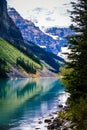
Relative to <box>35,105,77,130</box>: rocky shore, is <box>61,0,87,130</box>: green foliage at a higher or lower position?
higher

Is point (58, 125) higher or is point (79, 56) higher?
point (79, 56)

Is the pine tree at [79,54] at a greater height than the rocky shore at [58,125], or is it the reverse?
the pine tree at [79,54]

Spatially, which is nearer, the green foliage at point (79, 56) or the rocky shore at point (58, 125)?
the green foliage at point (79, 56)

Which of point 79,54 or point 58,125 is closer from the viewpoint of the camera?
point 79,54

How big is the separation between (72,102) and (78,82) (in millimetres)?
2517

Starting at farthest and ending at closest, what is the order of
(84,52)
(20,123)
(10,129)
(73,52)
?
(20,123)
(10,129)
(73,52)
(84,52)

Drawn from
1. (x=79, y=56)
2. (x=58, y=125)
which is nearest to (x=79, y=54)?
(x=79, y=56)

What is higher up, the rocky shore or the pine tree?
the pine tree

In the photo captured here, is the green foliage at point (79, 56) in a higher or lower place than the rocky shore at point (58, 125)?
higher

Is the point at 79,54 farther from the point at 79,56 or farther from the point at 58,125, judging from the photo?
the point at 58,125

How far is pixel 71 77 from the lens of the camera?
42.2 metres

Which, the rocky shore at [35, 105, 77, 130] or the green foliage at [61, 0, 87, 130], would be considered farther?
the rocky shore at [35, 105, 77, 130]

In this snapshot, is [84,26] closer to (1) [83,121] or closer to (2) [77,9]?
(2) [77,9]

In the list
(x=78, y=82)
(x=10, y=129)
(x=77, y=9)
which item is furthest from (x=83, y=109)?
(x=10, y=129)
